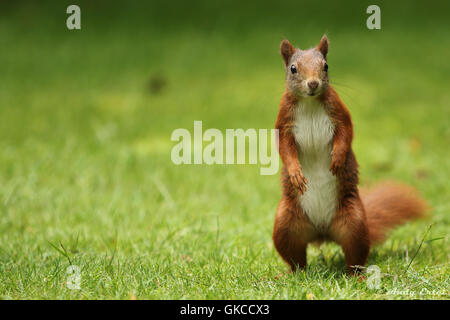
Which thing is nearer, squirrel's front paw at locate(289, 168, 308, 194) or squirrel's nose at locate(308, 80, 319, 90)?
squirrel's nose at locate(308, 80, 319, 90)

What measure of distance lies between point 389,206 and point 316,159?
2.97 ft

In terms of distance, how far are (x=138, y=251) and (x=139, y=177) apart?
1.99 meters

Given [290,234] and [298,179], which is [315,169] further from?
[290,234]

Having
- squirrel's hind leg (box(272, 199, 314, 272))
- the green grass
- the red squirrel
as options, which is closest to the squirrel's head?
the red squirrel

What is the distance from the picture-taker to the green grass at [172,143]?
302cm

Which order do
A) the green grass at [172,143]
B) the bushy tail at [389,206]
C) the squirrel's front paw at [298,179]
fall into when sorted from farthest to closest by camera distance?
the bushy tail at [389,206] → the green grass at [172,143] → the squirrel's front paw at [298,179]

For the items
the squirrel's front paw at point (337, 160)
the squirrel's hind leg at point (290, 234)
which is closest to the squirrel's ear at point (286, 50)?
the squirrel's front paw at point (337, 160)

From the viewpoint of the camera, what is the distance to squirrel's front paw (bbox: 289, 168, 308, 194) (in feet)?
9.16

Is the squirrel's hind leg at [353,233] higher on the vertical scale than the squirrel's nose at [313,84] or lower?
lower

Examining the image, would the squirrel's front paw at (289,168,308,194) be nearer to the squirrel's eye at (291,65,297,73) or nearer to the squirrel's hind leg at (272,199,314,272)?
the squirrel's hind leg at (272,199,314,272)

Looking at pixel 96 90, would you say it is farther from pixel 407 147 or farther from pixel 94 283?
pixel 94 283

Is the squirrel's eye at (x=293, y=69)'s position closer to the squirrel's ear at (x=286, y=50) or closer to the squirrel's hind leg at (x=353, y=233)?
the squirrel's ear at (x=286, y=50)

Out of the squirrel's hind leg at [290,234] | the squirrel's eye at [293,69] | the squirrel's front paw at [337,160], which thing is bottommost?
the squirrel's hind leg at [290,234]
